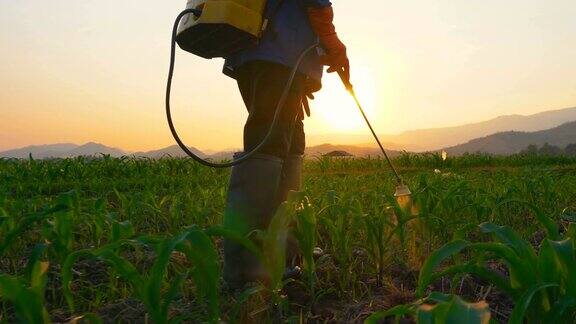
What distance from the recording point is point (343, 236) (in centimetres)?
259

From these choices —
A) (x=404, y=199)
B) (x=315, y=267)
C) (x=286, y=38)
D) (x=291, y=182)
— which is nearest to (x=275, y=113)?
(x=286, y=38)

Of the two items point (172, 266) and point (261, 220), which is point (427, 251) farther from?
point (172, 266)

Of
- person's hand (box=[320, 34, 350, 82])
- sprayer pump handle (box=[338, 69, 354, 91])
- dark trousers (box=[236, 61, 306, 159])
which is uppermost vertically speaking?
person's hand (box=[320, 34, 350, 82])

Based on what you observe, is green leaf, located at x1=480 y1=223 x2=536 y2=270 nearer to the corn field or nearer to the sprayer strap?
the corn field

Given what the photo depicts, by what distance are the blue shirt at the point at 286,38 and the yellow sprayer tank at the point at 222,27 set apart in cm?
6

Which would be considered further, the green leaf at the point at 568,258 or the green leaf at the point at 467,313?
the green leaf at the point at 568,258

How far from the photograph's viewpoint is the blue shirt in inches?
106

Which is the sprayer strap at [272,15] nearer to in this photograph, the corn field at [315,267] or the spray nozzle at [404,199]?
the corn field at [315,267]

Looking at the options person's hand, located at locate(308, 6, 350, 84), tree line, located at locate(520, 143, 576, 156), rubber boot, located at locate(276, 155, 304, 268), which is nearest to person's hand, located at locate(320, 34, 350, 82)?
person's hand, located at locate(308, 6, 350, 84)

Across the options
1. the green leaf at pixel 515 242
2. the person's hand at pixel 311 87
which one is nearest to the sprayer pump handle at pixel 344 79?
the person's hand at pixel 311 87

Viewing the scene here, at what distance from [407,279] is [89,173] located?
708 centimetres

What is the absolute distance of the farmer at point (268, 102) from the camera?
263cm

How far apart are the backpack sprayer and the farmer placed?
50mm

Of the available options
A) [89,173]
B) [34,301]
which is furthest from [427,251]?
[89,173]
